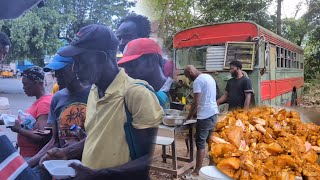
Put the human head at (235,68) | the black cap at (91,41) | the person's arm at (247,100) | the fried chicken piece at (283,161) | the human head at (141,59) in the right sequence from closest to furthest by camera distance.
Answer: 1. the black cap at (91,41)
2. the human head at (141,59)
3. the human head at (235,68)
4. the person's arm at (247,100)
5. the fried chicken piece at (283,161)

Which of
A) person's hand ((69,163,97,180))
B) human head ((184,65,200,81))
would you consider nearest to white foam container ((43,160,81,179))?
person's hand ((69,163,97,180))

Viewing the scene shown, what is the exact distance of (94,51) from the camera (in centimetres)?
67

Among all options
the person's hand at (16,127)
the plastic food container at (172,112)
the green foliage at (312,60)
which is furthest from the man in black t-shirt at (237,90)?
the person's hand at (16,127)

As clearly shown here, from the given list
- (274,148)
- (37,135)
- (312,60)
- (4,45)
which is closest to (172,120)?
(37,135)

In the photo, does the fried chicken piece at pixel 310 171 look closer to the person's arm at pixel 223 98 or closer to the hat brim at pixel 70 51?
the person's arm at pixel 223 98

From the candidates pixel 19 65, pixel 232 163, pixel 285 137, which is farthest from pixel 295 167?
pixel 19 65

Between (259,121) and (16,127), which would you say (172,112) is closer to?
(16,127)

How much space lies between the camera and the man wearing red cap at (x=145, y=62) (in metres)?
0.77

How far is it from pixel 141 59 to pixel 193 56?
0.97 ft

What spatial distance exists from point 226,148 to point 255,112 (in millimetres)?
180

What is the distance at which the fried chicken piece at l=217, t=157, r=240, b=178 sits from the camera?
1268 mm

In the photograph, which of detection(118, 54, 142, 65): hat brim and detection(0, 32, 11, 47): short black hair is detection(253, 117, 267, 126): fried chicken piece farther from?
detection(0, 32, 11, 47): short black hair

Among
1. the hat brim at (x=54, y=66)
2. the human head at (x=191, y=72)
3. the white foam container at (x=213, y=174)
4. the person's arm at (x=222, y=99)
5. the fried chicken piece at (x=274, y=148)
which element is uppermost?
the hat brim at (x=54, y=66)

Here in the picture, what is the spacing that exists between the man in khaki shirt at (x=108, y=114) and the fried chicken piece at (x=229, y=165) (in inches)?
23.8
